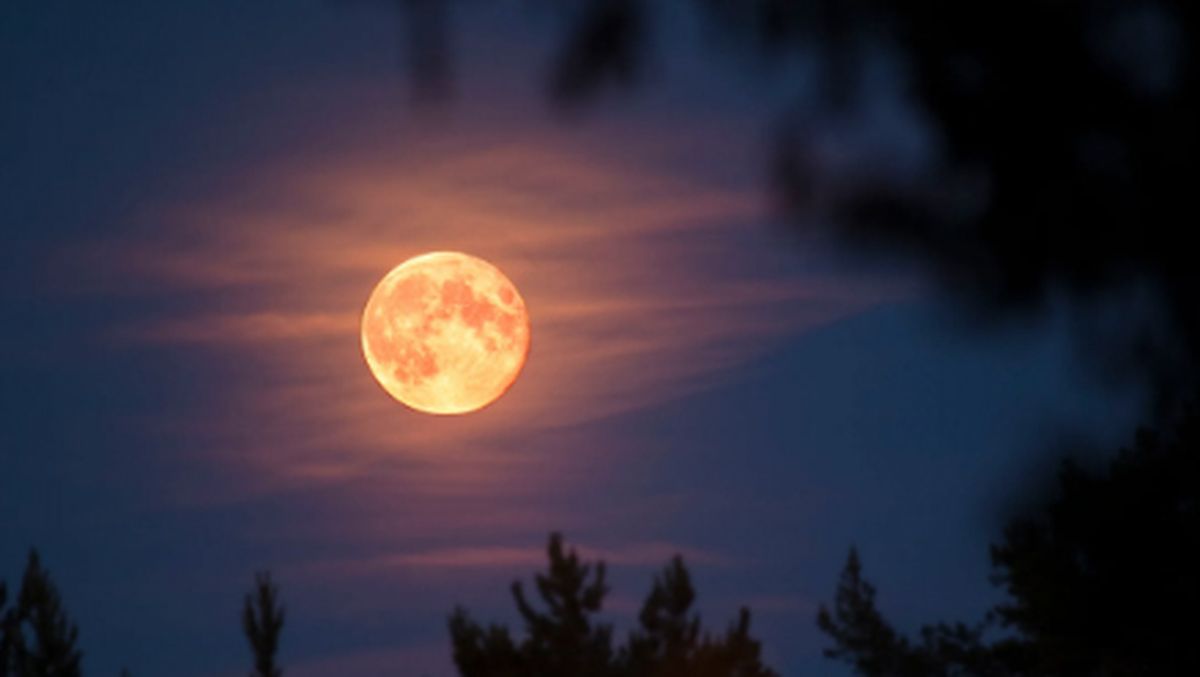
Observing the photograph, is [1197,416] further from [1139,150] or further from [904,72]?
[904,72]

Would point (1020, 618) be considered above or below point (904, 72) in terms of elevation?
above

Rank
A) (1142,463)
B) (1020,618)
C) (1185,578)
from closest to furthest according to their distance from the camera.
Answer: (1142,463), (1185,578), (1020,618)

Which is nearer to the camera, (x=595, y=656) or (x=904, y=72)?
(x=904, y=72)

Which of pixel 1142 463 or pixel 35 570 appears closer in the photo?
pixel 1142 463

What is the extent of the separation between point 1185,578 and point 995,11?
851 inches

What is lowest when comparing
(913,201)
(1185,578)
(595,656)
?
(913,201)

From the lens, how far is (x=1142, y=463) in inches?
842

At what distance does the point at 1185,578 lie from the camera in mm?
23734

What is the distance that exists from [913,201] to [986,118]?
28 centimetres

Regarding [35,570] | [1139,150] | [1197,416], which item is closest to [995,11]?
[1139,150]

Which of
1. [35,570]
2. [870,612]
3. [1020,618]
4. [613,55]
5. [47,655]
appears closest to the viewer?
[613,55]

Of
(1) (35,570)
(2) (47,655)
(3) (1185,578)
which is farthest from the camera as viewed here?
(2) (47,655)

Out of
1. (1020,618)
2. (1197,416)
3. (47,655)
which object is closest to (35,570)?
(47,655)

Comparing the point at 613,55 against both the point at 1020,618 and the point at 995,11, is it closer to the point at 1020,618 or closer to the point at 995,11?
the point at 995,11
